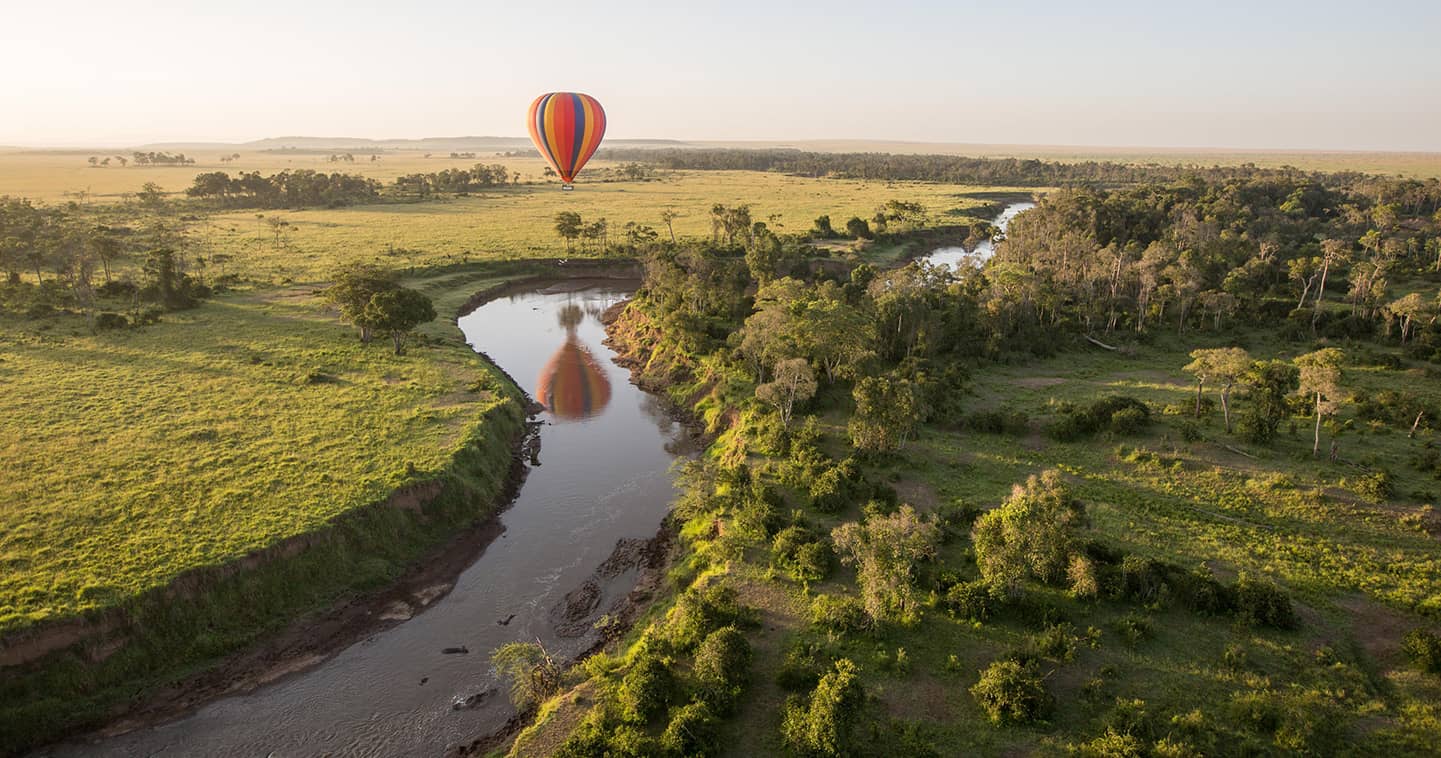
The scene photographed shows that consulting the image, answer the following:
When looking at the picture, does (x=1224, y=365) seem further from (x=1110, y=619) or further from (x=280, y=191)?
(x=280, y=191)

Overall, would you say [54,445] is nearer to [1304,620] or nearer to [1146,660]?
[1146,660]

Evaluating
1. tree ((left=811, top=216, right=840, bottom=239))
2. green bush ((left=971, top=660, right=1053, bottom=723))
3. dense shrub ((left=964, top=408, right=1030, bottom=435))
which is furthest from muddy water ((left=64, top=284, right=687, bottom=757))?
tree ((left=811, top=216, right=840, bottom=239))

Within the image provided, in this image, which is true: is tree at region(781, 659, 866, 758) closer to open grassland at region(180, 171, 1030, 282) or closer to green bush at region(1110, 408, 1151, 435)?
green bush at region(1110, 408, 1151, 435)

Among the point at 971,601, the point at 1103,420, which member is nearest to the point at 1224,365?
the point at 1103,420

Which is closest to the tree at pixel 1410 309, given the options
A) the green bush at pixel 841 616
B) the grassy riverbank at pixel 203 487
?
the green bush at pixel 841 616

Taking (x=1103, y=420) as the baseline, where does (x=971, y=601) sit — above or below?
below

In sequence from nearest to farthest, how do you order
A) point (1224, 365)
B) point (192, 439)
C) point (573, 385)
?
point (192, 439)
point (1224, 365)
point (573, 385)
